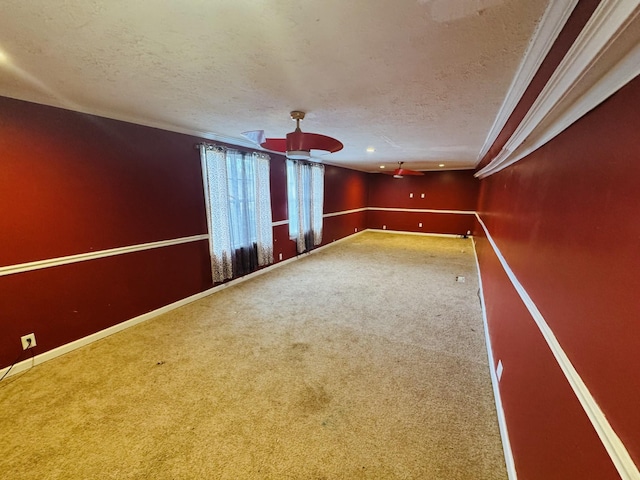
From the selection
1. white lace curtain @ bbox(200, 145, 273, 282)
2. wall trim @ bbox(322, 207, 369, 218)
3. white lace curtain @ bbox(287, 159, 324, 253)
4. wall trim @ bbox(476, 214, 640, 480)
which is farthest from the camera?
wall trim @ bbox(322, 207, 369, 218)

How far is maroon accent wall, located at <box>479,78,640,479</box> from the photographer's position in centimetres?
56

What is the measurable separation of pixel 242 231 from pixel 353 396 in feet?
9.14

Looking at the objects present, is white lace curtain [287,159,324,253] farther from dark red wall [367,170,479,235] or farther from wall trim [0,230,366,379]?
dark red wall [367,170,479,235]

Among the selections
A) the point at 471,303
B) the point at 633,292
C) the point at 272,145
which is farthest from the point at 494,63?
the point at 471,303

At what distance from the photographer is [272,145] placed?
2414 millimetres

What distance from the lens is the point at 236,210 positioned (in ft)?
12.6

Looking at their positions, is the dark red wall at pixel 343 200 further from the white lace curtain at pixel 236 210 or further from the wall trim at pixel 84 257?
the wall trim at pixel 84 257

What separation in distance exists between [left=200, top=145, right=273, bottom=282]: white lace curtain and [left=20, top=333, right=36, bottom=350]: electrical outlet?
1.73 metres

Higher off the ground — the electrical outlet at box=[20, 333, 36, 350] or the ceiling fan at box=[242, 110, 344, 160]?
the ceiling fan at box=[242, 110, 344, 160]

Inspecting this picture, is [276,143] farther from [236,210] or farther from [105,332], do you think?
[105,332]

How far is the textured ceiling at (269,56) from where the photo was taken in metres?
1.02

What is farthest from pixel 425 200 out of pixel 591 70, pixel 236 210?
pixel 591 70

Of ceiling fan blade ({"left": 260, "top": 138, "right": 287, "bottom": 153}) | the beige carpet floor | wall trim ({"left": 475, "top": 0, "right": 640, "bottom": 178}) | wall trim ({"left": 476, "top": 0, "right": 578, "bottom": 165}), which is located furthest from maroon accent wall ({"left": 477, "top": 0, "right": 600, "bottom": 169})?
the beige carpet floor

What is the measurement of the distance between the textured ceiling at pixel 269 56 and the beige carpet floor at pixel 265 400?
2074 millimetres
